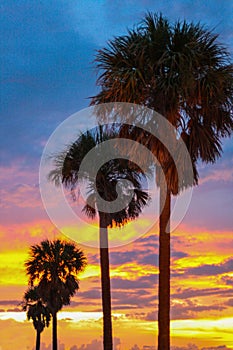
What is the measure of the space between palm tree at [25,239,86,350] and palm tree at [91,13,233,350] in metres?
32.4

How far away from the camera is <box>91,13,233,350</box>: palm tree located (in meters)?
21.3

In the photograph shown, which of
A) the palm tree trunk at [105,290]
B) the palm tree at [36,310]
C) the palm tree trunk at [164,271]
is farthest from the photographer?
the palm tree at [36,310]

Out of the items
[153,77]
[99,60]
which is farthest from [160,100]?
[99,60]

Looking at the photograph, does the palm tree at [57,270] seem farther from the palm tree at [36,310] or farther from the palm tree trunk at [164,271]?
the palm tree trunk at [164,271]

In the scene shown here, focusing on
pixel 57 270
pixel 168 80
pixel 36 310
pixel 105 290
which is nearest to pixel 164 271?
pixel 168 80

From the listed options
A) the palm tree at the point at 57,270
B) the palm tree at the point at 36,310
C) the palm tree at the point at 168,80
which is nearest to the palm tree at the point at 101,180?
the palm tree at the point at 168,80

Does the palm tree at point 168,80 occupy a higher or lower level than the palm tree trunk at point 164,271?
higher

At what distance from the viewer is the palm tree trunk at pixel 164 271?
20.5 meters

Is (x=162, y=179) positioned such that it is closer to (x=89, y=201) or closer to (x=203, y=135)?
(x=203, y=135)

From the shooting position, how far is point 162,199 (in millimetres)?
21781

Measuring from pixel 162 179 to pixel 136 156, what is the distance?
1.10m

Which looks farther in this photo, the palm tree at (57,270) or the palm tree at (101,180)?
the palm tree at (57,270)

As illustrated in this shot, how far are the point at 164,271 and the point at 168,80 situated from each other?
5.61 m

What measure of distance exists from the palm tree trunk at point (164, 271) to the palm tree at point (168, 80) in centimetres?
3
